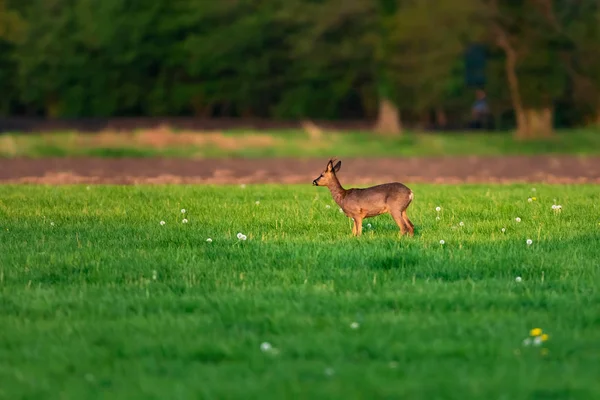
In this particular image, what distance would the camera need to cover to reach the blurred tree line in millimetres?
44125

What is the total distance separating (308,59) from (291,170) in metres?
29.0

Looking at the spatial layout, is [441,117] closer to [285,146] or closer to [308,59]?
[308,59]

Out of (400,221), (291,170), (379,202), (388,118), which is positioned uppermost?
(388,118)

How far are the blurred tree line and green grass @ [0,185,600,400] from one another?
30031 mm

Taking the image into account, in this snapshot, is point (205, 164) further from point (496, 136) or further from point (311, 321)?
point (311, 321)

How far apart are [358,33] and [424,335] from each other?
48.5 meters

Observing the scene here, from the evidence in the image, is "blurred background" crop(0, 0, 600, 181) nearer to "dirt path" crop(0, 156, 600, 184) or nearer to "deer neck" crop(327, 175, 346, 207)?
"dirt path" crop(0, 156, 600, 184)

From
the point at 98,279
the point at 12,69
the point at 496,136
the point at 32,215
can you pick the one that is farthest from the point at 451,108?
the point at 98,279

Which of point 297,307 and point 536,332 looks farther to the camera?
point 297,307

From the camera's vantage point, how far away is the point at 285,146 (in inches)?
1545

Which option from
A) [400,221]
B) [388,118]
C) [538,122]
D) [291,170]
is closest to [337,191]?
[400,221]

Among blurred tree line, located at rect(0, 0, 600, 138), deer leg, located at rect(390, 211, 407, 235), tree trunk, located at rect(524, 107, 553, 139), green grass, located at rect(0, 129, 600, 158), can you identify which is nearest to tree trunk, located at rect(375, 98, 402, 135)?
blurred tree line, located at rect(0, 0, 600, 138)

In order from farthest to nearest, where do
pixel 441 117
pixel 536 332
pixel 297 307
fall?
1. pixel 441 117
2. pixel 297 307
3. pixel 536 332

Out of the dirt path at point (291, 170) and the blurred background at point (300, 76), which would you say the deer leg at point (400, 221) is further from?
the blurred background at point (300, 76)
